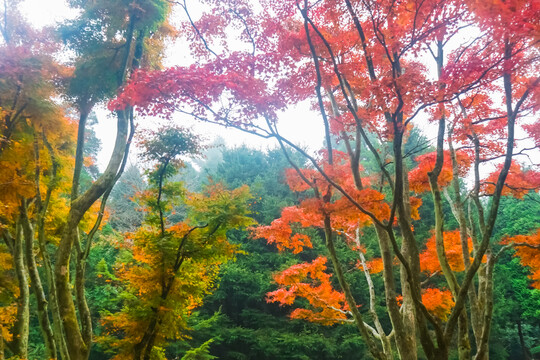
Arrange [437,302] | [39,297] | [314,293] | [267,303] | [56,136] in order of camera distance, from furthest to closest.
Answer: [267,303] < [314,293] < [437,302] < [56,136] < [39,297]

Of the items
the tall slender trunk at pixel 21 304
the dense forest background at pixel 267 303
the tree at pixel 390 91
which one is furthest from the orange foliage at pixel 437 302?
the tall slender trunk at pixel 21 304

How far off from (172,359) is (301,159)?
10.2m

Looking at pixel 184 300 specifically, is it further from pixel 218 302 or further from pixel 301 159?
pixel 301 159

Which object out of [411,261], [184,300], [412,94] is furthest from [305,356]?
[412,94]

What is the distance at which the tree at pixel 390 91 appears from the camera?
3.32 meters

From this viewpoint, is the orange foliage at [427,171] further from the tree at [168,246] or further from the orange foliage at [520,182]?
the tree at [168,246]

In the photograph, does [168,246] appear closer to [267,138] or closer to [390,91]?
[267,138]

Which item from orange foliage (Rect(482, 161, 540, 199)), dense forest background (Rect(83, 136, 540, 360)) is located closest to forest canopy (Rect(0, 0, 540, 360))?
orange foliage (Rect(482, 161, 540, 199))

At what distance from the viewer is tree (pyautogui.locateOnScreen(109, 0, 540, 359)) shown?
131 inches

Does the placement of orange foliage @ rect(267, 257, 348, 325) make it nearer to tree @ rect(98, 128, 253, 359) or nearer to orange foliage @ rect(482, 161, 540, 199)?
tree @ rect(98, 128, 253, 359)

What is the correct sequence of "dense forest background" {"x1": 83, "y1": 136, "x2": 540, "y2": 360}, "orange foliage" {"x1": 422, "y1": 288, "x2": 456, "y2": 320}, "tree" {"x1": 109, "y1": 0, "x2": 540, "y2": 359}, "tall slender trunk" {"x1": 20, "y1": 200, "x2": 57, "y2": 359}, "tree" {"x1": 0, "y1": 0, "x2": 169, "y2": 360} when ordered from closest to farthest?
"tree" {"x1": 109, "y1": 0, "x2": 540, "y2": 359} < "tall slender trunk" {"x1": 20, "y1": 200, "x2": 57, "y2": 359} < "tree" {"x1": 0, "y1": 0, "x2": 169, "y2": 360} < "orange foliage" {"x1": 422, "y1": 288, "x2": 456, "y2": 320} < "dense forest background" {"x1": 83, "y1": 136, "x2": 540, "y2": 360}

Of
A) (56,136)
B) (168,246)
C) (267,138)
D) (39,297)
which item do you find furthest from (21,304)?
(267,138)

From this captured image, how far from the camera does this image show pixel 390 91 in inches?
131

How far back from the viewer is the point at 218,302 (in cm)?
1123
